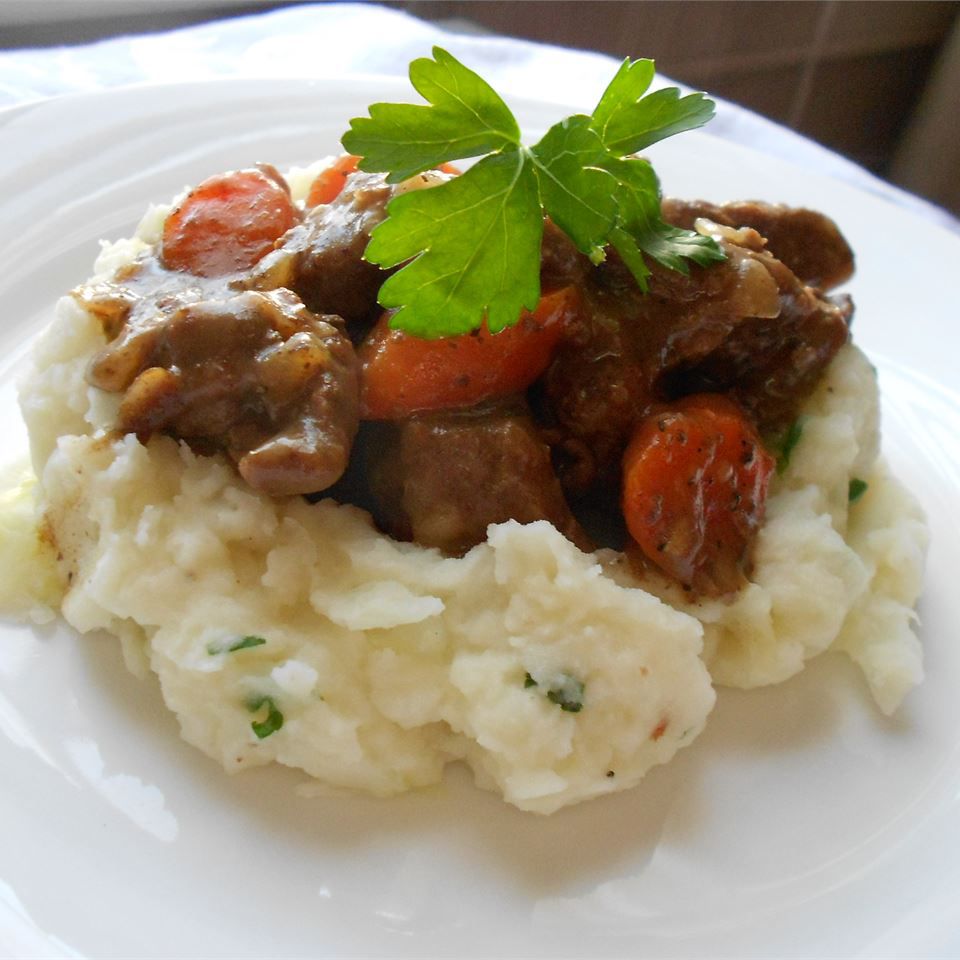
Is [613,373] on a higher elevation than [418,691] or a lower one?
higher

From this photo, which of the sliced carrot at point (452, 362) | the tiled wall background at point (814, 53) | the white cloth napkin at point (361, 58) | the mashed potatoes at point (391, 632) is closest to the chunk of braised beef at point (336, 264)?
the sliced carrot at point (452, 362)

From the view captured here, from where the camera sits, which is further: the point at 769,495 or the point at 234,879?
the point at 769,495

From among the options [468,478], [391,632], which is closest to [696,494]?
[468,478]

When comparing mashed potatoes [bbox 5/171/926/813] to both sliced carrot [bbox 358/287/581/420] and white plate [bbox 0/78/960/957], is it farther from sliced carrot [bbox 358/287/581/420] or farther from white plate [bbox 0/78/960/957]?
sliced carrot [bbox 358/287/581/420]

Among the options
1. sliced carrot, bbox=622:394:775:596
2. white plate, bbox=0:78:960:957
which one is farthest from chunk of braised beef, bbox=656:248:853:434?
white plate, bbox=0:78:960:957

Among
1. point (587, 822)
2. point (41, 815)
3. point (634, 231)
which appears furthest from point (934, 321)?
point (41, 815)

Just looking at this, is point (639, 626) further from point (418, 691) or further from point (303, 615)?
point (303, 615)
